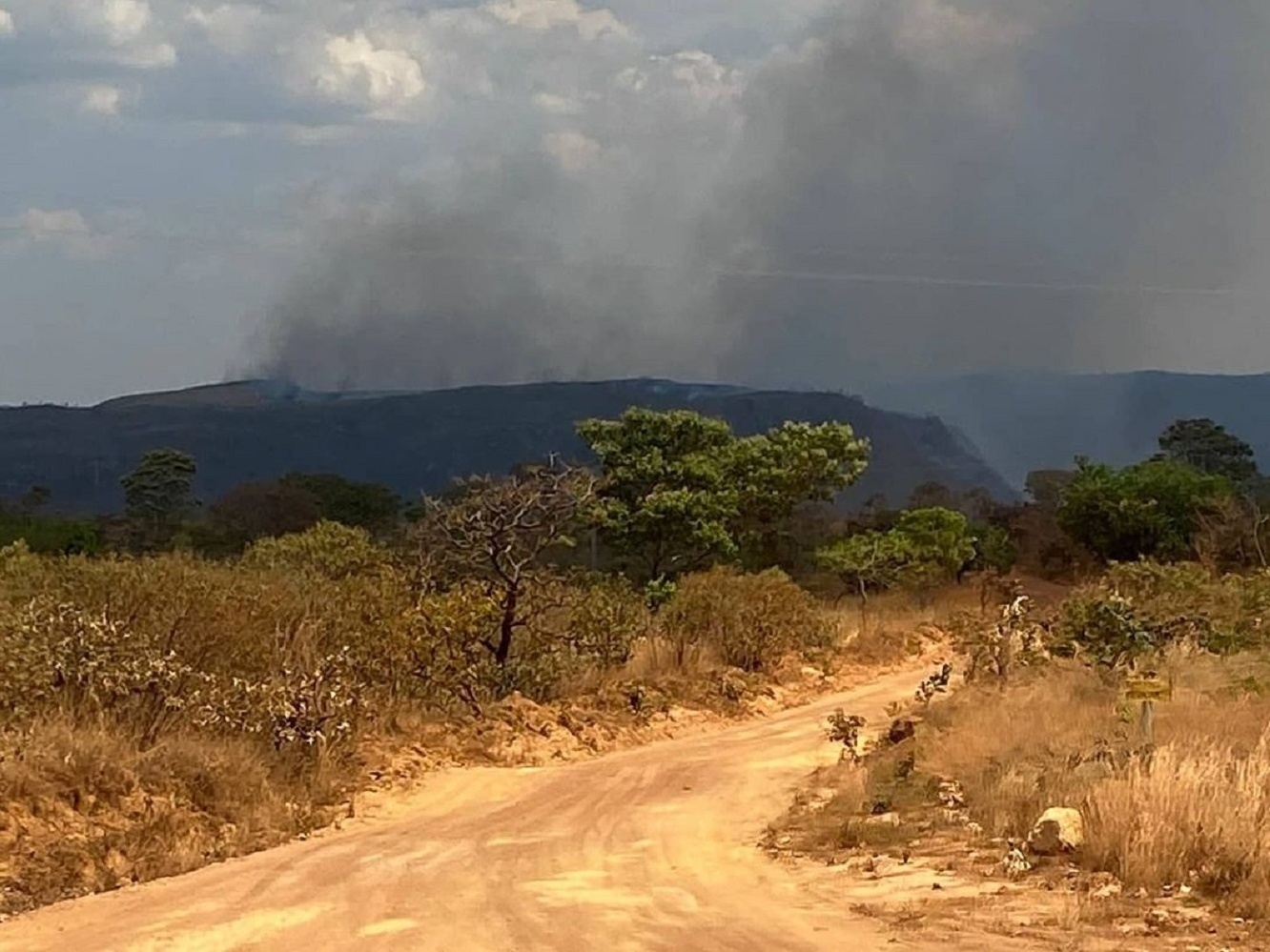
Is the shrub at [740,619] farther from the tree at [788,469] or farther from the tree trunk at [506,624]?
→ the tree at [788,469]

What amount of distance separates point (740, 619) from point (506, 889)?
1412cm

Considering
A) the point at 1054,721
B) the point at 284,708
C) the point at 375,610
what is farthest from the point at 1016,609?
the point at 284,708

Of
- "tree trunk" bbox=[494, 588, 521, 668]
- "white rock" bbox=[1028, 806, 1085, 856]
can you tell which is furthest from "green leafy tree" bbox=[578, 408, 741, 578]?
"white rock" bbox=[1028, 806, 1085, 856]

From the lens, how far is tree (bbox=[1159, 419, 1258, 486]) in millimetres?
58469

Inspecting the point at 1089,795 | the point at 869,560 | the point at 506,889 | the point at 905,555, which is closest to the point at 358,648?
the point at 506,889

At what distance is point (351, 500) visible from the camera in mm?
54875

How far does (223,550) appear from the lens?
134 ft

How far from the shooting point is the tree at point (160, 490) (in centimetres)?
5953

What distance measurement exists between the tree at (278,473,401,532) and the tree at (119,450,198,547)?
17.8 feet

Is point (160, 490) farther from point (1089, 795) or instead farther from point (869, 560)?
point (1089, 795)

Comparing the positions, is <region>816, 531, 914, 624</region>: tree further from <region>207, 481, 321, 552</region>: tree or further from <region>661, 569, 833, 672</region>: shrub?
<region>207, 481, 321, 552</region>: tree

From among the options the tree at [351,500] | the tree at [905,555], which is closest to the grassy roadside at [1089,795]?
the tree at [905,555]

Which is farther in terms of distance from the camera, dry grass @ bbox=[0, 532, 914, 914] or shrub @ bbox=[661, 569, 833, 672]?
shrub @ bbox=[661, 569, 833, 672]

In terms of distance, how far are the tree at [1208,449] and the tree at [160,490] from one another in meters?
40.5
